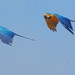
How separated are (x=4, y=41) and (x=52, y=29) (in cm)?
464

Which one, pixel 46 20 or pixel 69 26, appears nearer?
pixel 69 26

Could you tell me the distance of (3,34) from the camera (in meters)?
15.9

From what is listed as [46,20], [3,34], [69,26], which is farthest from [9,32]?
[69,26]

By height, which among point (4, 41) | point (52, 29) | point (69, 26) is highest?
point (69, 26)

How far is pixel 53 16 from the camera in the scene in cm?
1652

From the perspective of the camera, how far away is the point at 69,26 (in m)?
15.1

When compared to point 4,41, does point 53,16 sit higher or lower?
higher

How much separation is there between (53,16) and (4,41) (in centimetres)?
507

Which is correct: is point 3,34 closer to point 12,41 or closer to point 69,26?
point 12,41

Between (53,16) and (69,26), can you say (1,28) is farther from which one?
(69,26)

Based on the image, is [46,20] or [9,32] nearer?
[9,32]

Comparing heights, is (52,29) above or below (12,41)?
above

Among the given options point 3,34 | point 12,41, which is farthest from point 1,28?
point 12,41

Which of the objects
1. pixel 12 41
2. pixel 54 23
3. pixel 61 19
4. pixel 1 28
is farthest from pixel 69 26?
pixel 1 28
